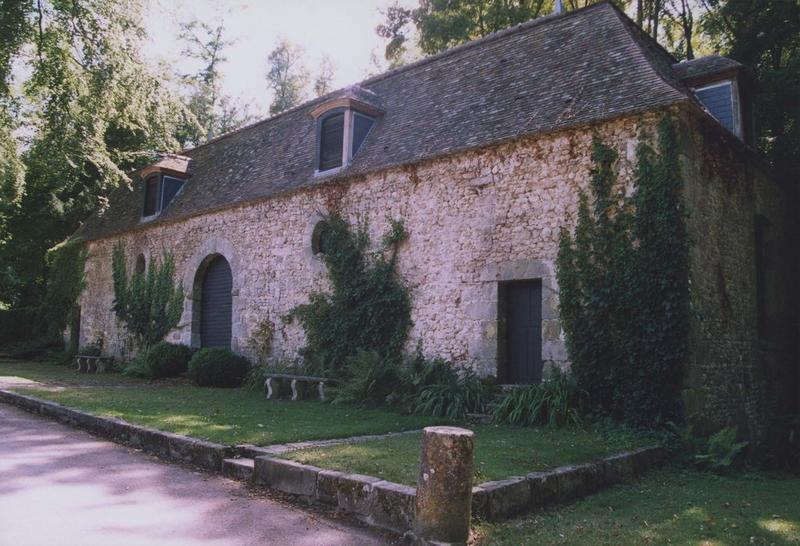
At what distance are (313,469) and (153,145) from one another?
21.0 m

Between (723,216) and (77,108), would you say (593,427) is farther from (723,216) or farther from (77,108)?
(77,108)

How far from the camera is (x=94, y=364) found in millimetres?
18391

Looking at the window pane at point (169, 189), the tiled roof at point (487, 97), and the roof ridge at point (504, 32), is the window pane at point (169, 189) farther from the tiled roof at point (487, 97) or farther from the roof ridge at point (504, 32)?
the roof ridge at point (504, 32)

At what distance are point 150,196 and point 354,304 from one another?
396 inches

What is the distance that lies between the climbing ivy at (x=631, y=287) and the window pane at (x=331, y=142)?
20.1ft

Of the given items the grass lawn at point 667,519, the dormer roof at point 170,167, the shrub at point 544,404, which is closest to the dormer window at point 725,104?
the shrub at point 544,404

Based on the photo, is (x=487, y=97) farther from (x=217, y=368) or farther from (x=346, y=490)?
(x=346, y=490)

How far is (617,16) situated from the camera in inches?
445

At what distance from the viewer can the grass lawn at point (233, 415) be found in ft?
24.9

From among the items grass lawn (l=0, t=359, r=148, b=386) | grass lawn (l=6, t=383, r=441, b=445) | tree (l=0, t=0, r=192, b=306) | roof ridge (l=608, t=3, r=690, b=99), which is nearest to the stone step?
grass lawn (l=6, t=383, r=441, b=445)

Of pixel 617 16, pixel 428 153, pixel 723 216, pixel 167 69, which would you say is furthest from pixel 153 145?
pixel 723 216

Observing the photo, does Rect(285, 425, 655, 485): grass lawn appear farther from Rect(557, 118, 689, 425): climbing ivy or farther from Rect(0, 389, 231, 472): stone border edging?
Rect(0, 389, 231, 472): stone border edging

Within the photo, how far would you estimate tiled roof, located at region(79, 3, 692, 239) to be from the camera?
9867mm

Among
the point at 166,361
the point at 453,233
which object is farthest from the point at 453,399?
the point at 166,361
